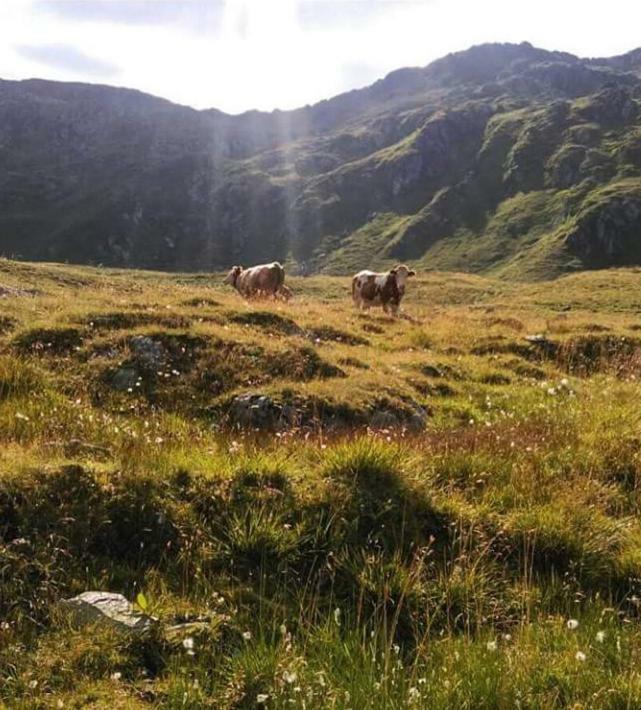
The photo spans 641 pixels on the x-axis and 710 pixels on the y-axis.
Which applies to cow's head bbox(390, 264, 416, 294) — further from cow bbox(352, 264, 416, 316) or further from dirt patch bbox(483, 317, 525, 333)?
dirt patch bbox(483, 317, 525, 333)

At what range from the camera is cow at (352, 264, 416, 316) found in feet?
107

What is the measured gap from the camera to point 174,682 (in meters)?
4.28

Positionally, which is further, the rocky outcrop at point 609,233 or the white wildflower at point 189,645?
the rocky outcrop at point 609,233

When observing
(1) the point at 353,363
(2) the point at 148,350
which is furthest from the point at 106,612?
(1) the point at 353,363

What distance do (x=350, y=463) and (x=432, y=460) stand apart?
3.74ft

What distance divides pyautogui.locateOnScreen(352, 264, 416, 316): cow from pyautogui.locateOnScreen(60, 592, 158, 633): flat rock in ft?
88.6

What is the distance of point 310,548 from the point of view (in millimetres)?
6070

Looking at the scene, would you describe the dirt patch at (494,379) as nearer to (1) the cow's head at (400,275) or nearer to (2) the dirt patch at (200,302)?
(2) the dirt patch at (200,302)

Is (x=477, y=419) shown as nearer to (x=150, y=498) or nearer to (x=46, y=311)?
(x=150, y=498)

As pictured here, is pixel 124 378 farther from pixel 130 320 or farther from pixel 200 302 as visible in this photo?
pixel 200 302

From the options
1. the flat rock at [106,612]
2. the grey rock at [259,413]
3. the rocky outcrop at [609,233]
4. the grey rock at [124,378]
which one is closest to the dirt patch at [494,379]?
the grey rock at [259,413]

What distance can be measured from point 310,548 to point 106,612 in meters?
1.95

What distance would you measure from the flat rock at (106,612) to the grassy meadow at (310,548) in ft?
0.30

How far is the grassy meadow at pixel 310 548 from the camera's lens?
434 centimetres
